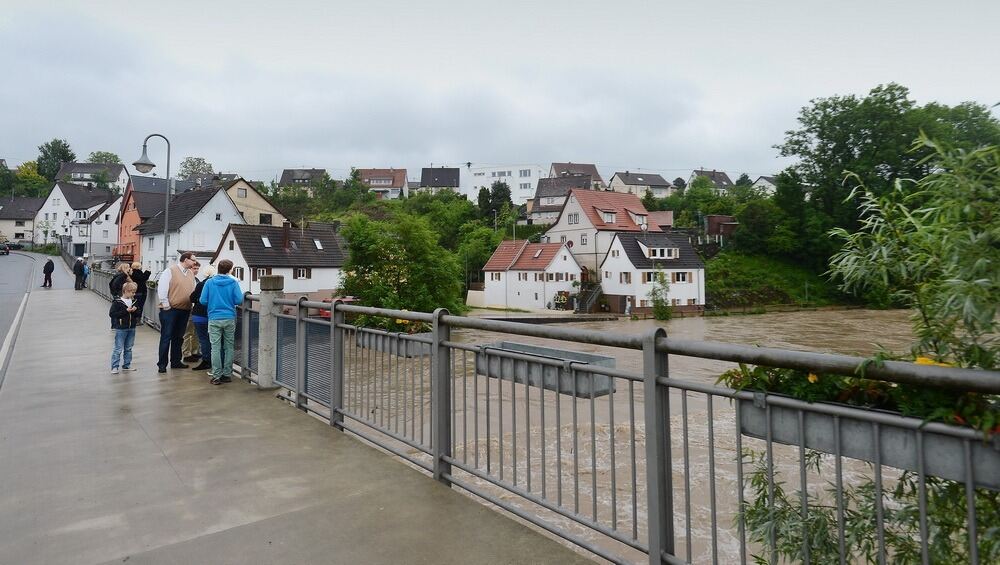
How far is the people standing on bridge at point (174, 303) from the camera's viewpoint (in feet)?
28.6

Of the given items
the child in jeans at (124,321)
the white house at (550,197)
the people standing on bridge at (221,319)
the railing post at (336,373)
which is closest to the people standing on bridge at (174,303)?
the child in jeans at (124,321)

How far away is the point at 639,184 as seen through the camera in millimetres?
107938

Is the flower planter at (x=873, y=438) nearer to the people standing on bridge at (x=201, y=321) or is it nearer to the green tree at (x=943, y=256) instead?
the green tree at (x=943, y=256)

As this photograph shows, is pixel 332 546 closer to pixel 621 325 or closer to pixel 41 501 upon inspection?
pixel 41 501

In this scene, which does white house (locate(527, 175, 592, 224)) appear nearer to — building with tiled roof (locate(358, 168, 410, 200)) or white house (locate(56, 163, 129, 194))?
building with tiled roof (locate(358, 168, 410, 200))

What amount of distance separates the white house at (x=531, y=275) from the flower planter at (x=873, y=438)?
166ft

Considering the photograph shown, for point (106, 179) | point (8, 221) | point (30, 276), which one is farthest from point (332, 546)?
point (106, 179)

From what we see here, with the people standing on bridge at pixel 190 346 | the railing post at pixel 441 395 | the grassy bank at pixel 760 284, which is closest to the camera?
the railing post at pixel 441 395

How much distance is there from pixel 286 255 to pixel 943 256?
4324cm

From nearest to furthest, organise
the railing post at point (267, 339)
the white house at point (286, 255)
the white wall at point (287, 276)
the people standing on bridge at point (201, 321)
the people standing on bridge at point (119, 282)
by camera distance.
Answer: the railing post at point (267, 339), the people standing on bridge at point (201, 321), the people standing on bridge at point (119, 282), the white wall at point (287, 276), the white house at point (286, 255)

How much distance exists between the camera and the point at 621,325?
42594 millimetres

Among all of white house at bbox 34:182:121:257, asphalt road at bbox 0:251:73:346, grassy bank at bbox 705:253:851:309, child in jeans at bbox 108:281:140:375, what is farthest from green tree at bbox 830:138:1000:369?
white house at bbox 34:182:121:257

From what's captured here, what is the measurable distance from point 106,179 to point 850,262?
430ft

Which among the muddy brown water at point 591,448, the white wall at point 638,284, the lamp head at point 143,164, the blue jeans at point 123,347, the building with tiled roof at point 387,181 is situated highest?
the building with tiled roof at point 387,181
